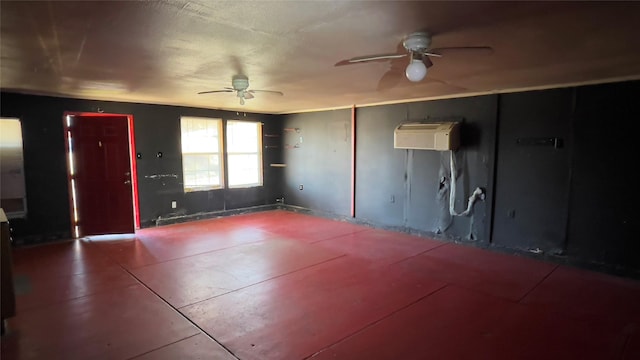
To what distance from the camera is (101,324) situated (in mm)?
2846

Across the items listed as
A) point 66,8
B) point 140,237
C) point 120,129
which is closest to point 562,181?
point 66,8

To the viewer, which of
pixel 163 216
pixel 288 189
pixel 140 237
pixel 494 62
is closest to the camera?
pixel 494 62

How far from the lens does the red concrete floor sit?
254 cm

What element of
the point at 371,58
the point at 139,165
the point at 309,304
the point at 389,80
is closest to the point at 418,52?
the point at 371,58

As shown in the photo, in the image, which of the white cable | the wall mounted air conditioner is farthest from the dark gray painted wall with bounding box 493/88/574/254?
the wall mounted air conditioner

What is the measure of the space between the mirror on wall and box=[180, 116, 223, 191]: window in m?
2.36

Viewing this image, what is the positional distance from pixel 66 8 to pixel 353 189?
17.5 feet

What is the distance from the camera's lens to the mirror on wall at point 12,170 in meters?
4.87

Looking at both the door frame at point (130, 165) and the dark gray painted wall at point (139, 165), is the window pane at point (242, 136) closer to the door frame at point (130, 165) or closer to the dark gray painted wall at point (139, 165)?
the dark gray painted wall at point (139, 165)

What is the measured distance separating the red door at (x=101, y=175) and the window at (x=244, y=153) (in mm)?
2059

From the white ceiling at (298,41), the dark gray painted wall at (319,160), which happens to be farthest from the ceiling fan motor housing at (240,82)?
the dark gray painted wall at (319,160)

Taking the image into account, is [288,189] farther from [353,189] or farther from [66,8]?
[66,8]

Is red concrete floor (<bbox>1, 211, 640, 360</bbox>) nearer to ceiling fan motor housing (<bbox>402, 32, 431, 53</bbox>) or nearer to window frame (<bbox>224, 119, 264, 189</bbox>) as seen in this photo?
ceiling fan motor housing (<bbox>402, 32, 431, 53</bbox>)

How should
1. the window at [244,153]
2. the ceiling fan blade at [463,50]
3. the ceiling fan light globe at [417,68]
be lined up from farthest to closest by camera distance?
the window at [244,153], the ceiling fan blade at [463,50], the ceiling fan light globe at [417,68]
